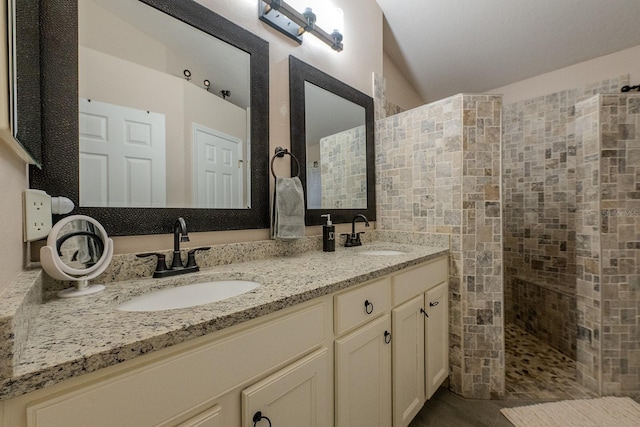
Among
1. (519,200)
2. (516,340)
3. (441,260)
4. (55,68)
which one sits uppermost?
(55,68)

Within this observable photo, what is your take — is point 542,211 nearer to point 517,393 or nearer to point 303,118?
point 517,393

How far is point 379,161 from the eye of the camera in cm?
198

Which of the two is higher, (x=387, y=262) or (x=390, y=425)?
(x=387, y=262)

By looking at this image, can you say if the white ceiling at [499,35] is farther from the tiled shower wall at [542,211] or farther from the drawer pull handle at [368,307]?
the drawer pull handle at [368,307]

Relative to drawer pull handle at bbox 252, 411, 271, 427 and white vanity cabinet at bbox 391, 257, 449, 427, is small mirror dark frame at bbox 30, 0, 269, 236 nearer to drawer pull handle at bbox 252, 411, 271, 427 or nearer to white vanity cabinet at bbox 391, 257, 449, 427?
drawer pull handle at bbox 252, 411, 271, 427

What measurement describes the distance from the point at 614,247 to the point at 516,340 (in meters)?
1.13

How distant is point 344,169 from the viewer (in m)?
1.80

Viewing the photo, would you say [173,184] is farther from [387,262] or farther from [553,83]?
[553,83]

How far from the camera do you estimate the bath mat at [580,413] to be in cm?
132

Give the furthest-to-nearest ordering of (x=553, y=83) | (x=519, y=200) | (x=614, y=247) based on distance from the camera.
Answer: (x=519, y=200) → (x=553, y=83) → (x=614, y=247)

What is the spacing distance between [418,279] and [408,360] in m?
0.36

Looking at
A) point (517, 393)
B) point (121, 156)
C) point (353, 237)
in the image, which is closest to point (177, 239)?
→ point (121, 156)

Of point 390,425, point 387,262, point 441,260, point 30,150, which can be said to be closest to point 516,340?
point 441,260

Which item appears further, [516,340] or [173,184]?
[516,340]
